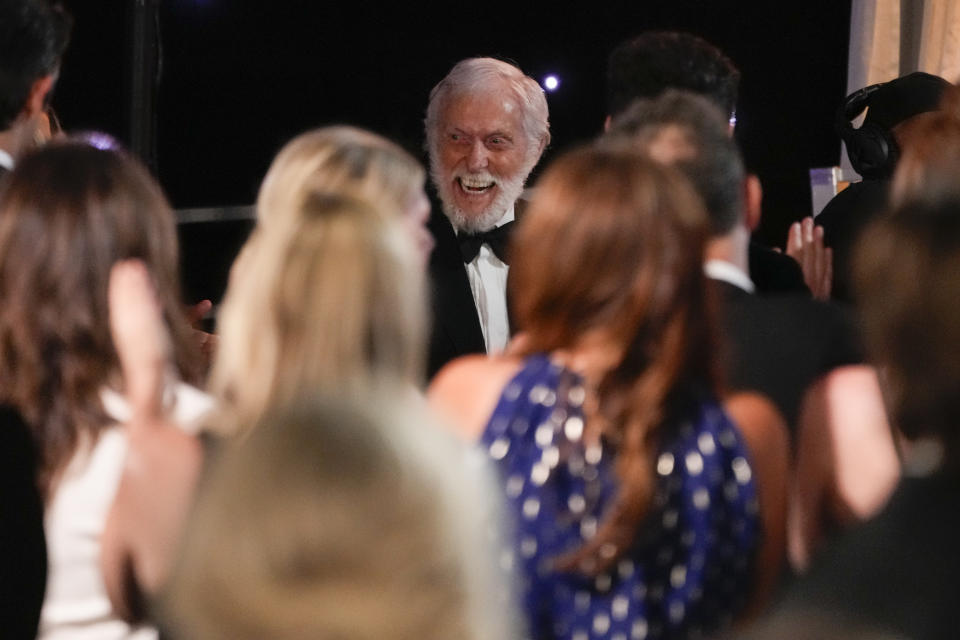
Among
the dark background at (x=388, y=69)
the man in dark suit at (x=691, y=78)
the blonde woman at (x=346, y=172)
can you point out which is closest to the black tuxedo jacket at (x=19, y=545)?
the blonde woman at (x=346, y=172)

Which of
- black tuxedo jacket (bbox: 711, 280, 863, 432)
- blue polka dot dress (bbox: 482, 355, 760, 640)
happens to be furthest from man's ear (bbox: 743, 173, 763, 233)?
blue polka dot dress (bbox: 482, 355, 760, 640)

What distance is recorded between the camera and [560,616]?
1.80m

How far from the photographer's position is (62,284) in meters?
1.94

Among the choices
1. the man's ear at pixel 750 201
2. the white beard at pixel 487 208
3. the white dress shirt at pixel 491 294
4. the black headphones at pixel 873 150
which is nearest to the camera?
the man's ear at pixel 750 201

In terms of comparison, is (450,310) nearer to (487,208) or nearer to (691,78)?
(487,208)

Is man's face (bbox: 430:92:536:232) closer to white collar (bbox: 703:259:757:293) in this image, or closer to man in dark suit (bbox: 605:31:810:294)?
man in dark suit (bbox: 605:31:810:294)

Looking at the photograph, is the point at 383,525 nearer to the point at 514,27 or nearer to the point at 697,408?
the point at 697,408

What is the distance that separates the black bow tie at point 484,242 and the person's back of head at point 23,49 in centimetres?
129

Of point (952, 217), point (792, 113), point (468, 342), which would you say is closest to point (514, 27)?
point (792, 113)

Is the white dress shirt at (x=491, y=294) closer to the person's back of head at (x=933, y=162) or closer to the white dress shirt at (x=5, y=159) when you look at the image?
the white dress shirt at (x=5, y=159)

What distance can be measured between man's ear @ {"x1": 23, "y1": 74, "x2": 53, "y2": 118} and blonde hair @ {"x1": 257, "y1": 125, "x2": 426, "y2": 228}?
0.69m

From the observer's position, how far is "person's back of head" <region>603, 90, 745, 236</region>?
2072mm

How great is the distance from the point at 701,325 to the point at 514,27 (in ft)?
14.3

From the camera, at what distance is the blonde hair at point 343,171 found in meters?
1.99
